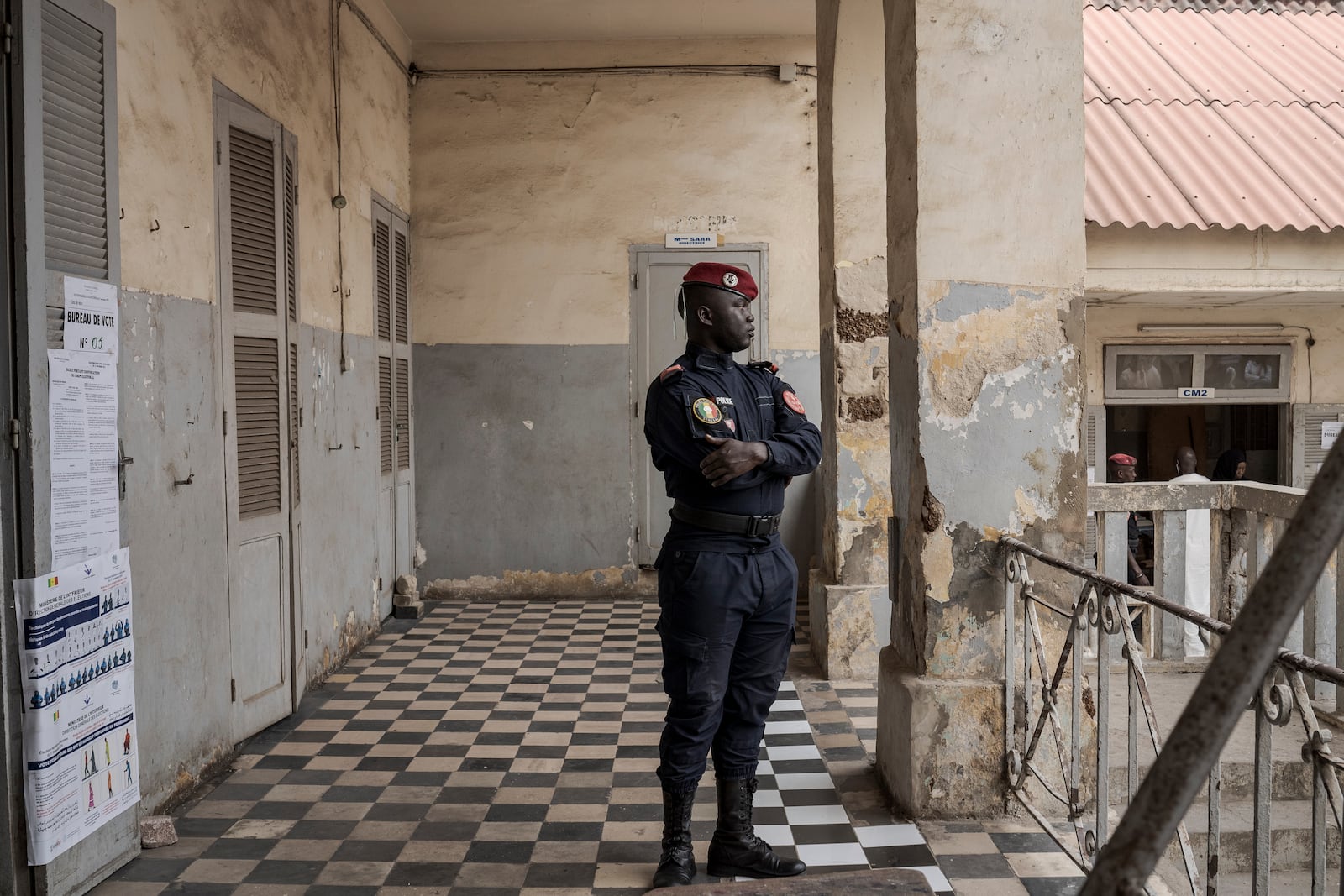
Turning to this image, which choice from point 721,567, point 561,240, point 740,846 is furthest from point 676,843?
point 561,240

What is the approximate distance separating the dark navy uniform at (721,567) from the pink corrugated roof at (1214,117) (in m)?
4.82

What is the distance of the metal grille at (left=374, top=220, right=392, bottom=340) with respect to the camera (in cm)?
683

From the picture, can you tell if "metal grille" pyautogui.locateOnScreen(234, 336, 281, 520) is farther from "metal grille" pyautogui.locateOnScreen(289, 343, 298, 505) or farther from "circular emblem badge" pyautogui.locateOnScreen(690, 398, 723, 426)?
"circular emblem badge" pyautogui.locateOnScreen(690, 398, 723, 426)

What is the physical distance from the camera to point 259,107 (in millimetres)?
4832

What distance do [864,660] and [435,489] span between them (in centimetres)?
376

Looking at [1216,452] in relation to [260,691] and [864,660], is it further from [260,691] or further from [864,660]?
[260,691]

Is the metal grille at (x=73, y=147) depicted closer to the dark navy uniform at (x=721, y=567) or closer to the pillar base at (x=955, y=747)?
the dark navy uniform at (x=721, y=567)

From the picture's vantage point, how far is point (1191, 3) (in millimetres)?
10016

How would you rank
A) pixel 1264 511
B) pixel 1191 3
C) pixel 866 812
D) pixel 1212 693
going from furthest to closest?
pixel 1191 3 → pixel 1264 511 → pixel 866 812 → pixel 1212 693

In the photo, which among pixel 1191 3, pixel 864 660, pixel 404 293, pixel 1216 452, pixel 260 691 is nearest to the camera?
pixel 260 691

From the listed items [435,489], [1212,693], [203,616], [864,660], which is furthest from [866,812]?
[435,489]

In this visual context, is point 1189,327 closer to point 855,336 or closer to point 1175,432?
point 1175,432

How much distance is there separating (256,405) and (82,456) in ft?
5.08

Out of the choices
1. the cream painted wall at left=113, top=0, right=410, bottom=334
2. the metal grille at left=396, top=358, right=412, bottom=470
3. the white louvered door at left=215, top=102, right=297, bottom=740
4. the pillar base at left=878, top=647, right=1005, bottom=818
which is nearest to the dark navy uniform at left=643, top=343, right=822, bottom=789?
the pillar base at left=878, top=647, right=1005, bottom=818
